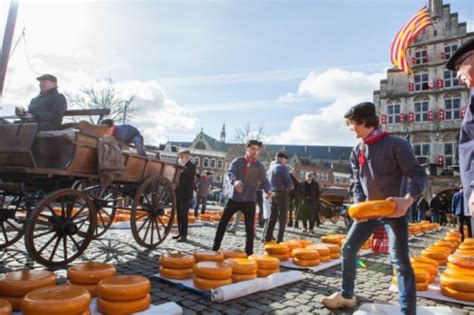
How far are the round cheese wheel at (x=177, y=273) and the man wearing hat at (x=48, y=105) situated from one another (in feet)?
8.58

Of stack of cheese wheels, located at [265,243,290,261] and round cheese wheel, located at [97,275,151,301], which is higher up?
round cheese wheel, located at [97,275,151,301]

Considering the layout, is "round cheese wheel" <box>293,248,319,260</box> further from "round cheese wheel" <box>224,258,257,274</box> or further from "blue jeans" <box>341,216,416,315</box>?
"blue jeans" <box>341,216,416,315</box>

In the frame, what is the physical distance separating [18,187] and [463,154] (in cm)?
475

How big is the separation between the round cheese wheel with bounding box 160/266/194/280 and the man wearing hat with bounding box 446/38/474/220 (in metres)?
2.91

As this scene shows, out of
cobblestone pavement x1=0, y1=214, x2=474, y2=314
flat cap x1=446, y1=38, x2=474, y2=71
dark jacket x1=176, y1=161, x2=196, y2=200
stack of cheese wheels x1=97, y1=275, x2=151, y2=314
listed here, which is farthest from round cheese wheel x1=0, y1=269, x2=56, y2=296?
dark jacket x1=176, y1=161, x2=196, y2=200

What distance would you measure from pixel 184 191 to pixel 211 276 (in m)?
4.07

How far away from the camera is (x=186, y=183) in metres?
7.59

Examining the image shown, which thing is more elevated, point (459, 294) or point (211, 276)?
point (211, 276)

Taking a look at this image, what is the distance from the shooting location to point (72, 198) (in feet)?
14.6

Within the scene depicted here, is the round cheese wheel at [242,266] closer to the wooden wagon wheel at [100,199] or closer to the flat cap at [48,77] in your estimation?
the wooden wagon wheel at [100,199]

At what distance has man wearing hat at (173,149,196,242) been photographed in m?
7.12

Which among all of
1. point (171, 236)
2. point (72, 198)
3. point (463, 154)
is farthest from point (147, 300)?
point (171, 236)

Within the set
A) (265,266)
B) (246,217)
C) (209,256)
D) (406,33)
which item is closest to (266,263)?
(265,266)

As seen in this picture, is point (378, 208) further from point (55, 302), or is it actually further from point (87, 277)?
point (87, 277)
